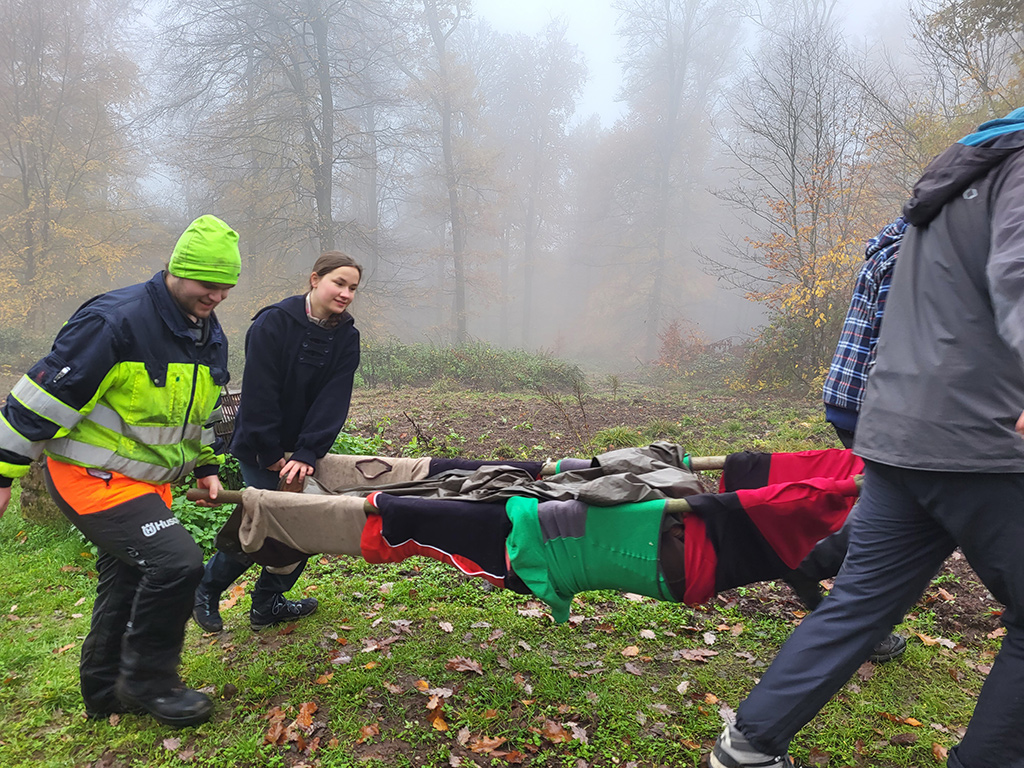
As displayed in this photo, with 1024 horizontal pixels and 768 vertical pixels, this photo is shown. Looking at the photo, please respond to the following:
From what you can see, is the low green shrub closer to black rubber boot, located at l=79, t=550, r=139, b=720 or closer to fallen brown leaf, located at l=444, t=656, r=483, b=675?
fallen brown leaf, located at l=444, t=656, r=483, b=675

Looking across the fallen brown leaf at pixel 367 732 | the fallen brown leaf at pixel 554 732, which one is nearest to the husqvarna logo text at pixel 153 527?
the fallen brown leaf at pixel 367 732

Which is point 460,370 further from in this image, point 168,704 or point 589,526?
point 589,526

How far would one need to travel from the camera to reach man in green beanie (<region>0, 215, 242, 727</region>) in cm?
221

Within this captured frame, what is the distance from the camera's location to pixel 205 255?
2.46 metres

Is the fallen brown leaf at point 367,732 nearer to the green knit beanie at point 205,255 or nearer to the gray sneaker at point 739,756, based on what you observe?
the gray sneaker at point 739,756

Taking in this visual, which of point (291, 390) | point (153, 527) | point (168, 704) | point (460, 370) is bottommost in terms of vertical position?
point (168, 704)

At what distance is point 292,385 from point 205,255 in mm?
896

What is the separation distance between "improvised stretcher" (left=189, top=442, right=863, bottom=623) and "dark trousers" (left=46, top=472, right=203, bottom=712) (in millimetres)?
266

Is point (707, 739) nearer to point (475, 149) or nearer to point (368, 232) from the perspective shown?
point (368, 232)

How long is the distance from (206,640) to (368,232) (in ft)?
58.1

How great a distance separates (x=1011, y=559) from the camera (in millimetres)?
1605

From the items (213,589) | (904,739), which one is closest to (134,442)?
(213,589)

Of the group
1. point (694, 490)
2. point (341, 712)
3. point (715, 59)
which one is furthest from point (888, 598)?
point (715, 59)

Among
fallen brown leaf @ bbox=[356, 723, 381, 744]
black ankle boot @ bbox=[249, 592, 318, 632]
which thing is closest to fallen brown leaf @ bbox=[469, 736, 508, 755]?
fallen brown leaf @ bbox=[356, 723, 381, 744]
